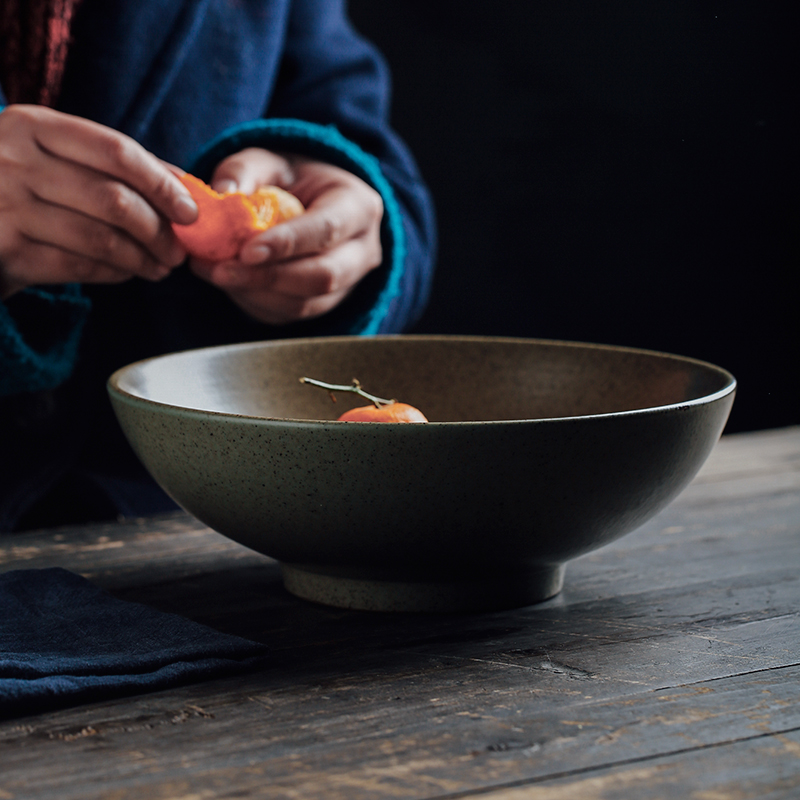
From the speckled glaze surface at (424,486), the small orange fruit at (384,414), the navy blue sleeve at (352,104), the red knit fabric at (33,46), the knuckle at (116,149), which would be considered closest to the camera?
the speckled glaze surface at (424,486)

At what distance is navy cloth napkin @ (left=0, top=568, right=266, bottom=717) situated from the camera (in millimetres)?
461

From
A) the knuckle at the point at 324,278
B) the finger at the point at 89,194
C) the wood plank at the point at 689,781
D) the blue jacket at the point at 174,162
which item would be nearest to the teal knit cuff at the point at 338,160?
the blue jacket at the point at 174,162

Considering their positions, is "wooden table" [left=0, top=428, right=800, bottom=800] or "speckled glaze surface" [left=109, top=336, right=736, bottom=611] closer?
"wooden table" [left=0, top=428, right=800, bottom=800]

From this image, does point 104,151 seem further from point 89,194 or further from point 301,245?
point 301,245

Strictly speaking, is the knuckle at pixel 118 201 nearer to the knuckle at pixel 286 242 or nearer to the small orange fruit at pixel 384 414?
the knuckle at pixel 286 242

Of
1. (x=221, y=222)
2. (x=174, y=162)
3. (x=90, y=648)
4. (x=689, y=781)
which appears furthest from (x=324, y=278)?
(x=689, y=781)

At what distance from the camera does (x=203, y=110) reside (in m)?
1.14

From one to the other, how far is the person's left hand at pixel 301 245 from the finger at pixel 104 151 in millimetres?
103

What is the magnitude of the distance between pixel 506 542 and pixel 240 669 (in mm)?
157

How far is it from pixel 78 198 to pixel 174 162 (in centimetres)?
39

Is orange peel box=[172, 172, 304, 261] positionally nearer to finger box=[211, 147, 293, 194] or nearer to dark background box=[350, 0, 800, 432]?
finger box=[211, 147, 293, 194]

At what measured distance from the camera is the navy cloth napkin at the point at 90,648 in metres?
0.46

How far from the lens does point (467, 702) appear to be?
18.3 inches

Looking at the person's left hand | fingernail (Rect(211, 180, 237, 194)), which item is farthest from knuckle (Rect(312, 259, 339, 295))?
fingernail (Rect(211, 180, 237, 194))
